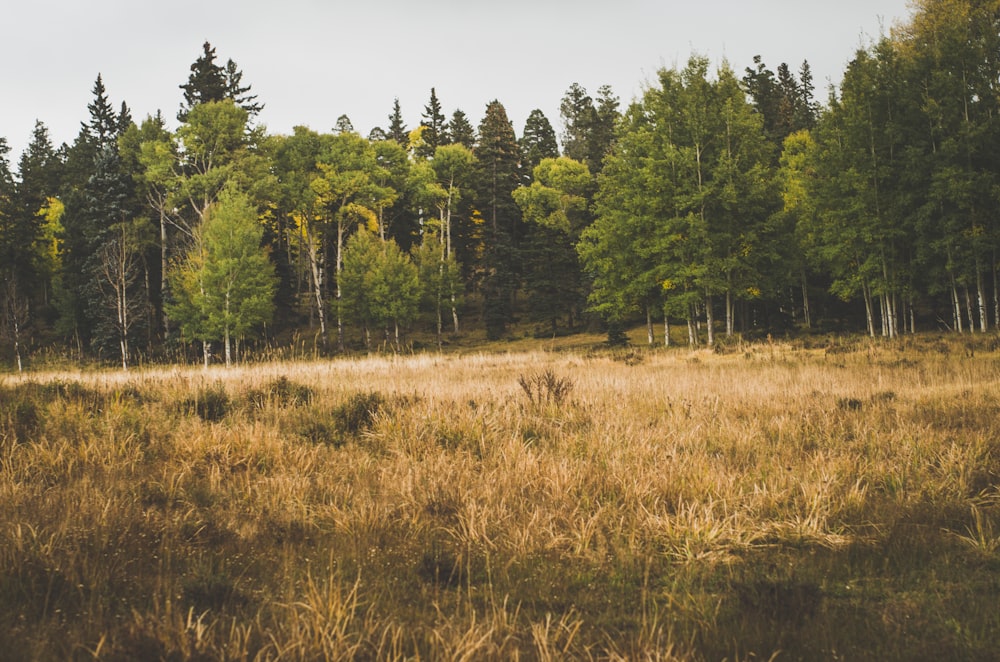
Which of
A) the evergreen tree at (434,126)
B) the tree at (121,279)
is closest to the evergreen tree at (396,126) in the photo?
the evergreen tree at (434,126)

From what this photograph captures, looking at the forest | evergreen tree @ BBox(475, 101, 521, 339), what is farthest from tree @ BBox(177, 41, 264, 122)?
evergreen tree @ BBox(475, 101, 521, 339)

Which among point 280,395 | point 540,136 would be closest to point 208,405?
point 280,395

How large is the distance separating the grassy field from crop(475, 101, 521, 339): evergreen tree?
125 ft

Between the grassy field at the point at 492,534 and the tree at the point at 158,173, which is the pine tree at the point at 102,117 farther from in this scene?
the grassy field at the point at 492,534

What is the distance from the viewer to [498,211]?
2002 inches

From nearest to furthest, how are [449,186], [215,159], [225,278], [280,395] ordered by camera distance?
[280,395], [225,278], [215,159], [449,186]

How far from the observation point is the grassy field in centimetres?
236

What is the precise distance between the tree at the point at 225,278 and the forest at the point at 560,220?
13cm

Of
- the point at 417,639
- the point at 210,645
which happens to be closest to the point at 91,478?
the point at 210,645

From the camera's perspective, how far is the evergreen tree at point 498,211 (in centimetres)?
4625

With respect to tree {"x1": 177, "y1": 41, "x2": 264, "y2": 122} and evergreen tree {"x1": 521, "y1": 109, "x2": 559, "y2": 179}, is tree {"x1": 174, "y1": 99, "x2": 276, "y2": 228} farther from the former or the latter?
evergreen tree {"x1": 521, "y1": 109, "x2": 559, "y2": 179}

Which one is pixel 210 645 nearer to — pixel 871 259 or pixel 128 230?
pixel 871 259

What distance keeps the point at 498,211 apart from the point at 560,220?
8.26 meters

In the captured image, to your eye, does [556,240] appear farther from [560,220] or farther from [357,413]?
[357,413]
